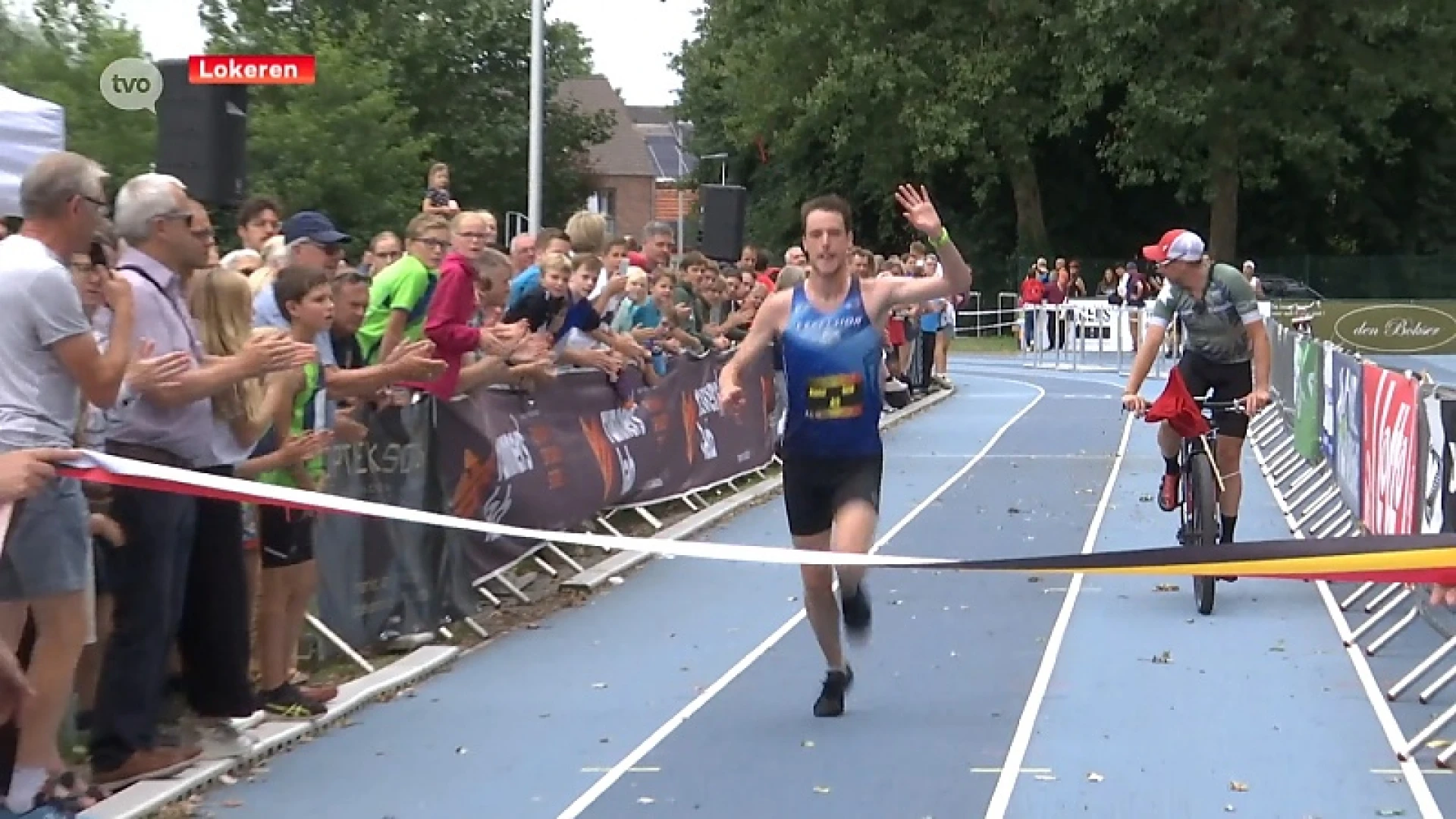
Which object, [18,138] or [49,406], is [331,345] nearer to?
[18,138]

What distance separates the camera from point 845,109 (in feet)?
182

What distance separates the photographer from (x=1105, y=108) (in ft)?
184

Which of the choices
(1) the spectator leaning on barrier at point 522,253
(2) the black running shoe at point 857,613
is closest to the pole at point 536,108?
(1) the spectator leaning on barrier at point 522,253

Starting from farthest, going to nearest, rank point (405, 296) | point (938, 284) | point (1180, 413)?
point (1180, 413), point (405, 296), point (938, 284)

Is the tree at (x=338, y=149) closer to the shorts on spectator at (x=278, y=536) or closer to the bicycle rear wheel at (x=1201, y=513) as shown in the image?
the bicycle rear wheel at (x=1201, y=513)

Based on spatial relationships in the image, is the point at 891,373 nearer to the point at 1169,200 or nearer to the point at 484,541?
the point at 484,541

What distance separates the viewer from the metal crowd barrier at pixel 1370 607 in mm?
8484

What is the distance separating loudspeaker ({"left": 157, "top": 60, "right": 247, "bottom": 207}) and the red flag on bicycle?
18.3 ft

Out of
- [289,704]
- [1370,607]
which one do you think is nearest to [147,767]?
[289,704]

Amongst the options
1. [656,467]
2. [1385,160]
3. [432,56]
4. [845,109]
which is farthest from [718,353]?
[432,56]

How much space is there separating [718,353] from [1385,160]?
43594 mm

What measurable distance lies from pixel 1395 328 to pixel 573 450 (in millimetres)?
31665

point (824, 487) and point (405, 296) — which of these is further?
point (405, 296)

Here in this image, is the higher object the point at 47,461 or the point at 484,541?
the point at 47,461
